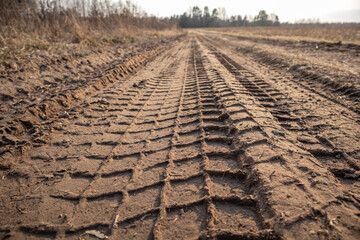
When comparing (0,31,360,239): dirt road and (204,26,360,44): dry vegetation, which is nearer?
(0,31,360,239): dirt road

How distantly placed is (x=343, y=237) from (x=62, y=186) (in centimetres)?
233

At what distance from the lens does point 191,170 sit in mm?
2000

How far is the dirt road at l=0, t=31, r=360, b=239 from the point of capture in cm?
143

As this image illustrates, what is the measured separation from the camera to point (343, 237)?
1.23 meters

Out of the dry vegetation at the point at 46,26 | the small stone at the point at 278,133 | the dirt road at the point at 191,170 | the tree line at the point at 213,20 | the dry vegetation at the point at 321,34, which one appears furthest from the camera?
the tree line at the point at 213,20

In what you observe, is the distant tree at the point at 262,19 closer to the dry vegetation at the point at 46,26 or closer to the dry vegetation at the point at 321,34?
the dry vegetation at the point at 321,34

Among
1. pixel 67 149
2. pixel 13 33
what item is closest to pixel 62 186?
pixel 67 149

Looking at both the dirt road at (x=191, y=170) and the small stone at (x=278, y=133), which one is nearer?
the dirt road at (x=191, y=170)

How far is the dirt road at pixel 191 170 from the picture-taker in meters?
1.43

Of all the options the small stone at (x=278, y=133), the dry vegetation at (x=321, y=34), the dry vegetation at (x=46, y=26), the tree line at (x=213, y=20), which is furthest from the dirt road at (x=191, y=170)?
the tree line at (x=213, y=20)

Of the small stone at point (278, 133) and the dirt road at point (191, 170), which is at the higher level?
the small stone at point (278, 133)

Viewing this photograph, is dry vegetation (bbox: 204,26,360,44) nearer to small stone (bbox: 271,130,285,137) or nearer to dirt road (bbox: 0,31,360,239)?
dirt road (bbox: 0,31,360,239)

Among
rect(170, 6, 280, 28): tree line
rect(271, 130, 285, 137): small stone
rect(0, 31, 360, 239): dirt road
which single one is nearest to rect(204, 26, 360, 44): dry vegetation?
rect(0, 31, 360, 239): dirt road

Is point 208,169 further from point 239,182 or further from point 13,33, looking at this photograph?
point 13,33
